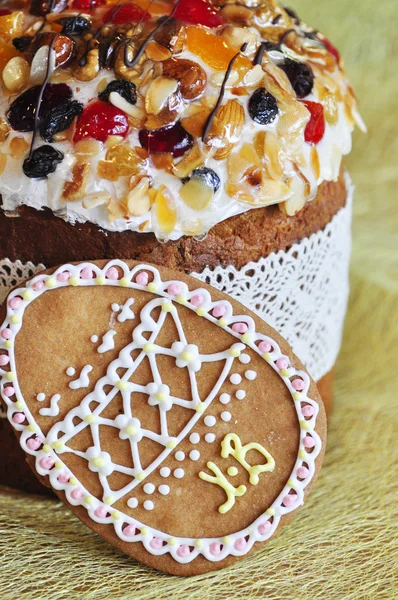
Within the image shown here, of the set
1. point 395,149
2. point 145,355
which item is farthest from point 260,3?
point 395,149

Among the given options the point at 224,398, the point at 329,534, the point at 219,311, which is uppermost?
the point at 219,311

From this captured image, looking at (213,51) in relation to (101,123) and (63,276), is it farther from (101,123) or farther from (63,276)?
(63,276)

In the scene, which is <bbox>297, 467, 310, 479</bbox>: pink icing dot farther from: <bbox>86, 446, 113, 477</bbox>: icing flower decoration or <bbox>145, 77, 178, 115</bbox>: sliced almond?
<bbox>145, 77, 178, 115</bbox>: sliced almond

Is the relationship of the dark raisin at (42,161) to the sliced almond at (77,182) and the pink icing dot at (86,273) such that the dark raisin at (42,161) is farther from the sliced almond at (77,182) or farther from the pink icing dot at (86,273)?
the pink icing dot at (86,273)

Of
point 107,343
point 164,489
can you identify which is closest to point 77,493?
point 164,489

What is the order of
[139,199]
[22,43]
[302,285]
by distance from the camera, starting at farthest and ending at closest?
[302,285]
[22,43]
[139,199]

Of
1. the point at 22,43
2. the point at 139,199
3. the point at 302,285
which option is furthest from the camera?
the point at 302,285
